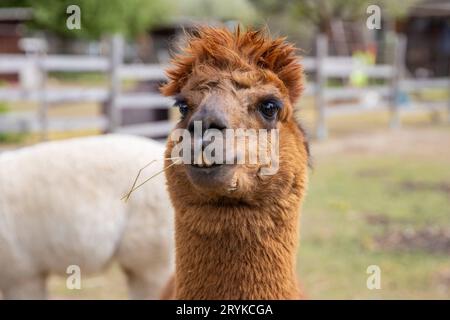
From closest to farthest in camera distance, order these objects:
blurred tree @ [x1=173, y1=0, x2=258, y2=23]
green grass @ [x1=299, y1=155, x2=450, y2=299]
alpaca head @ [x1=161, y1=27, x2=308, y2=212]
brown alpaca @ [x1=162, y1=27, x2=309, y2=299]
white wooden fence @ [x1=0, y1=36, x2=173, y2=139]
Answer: alpaca head @ [x1=161, y1=27, x2=308, y2=212], brown alpaca @ [x1=162, y1=27, x2=309, y2=299], green grass @ [x1=299, y1=155, x2=450, y2=299], white wooden fence @ [x1=0, y1=36, x2=173, y2=139], blurred tree @ [x1=173, y1=0, x2=258, y2=23]

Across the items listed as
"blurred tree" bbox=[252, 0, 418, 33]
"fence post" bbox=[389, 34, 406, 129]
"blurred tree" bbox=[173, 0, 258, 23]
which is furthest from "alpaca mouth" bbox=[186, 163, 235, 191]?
"blurred tree" bbox=[252, 0, 418, 33]

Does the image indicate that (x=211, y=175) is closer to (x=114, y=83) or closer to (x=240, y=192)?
(x=240, y=192)

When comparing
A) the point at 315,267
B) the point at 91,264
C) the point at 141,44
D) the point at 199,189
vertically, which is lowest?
the point at 315,267

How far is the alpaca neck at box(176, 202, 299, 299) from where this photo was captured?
7.72ft

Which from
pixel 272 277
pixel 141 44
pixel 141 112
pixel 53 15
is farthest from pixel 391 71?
pixel 141 44

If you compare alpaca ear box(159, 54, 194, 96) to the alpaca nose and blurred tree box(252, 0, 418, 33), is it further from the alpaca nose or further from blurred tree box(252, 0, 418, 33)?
blurred tree box(252, 0, 418, 33)

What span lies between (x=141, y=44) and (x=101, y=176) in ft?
127

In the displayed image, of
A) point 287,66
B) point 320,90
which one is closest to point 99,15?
point 320,90

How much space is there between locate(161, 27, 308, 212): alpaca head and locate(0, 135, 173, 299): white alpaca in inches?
57.2

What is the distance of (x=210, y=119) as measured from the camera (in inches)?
83.0

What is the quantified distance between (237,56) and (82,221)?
6.45 ft

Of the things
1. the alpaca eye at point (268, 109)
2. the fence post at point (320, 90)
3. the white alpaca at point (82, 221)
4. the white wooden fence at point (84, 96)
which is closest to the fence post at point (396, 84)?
the fence post at point (320, 90)

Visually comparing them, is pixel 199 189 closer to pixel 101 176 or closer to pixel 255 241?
pixel 255 241

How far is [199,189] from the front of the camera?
2.22 meters
